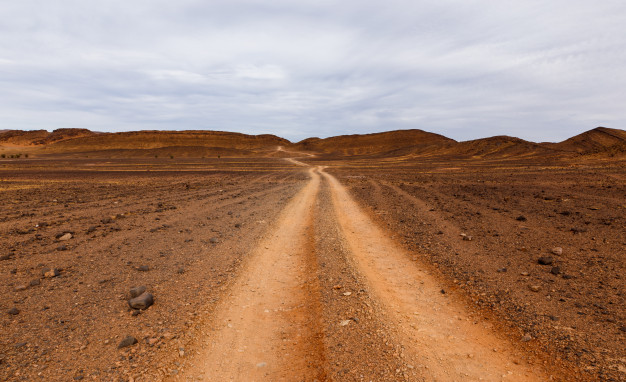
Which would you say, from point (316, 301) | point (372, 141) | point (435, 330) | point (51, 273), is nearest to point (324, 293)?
point (316, 301)

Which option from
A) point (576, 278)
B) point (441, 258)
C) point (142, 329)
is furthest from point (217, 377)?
point (576, 278)

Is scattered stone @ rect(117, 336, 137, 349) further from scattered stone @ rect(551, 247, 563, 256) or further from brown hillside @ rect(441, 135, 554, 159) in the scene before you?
brown hillside @ rect(441, 135, 554, 159)

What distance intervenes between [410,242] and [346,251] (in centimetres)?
197

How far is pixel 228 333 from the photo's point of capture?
4367 millimetres

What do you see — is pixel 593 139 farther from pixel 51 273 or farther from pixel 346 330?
pixel 51 273

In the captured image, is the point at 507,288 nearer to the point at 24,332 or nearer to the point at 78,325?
the point at 78,325

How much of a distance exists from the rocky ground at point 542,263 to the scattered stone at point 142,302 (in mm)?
5088

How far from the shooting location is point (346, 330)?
4.37m

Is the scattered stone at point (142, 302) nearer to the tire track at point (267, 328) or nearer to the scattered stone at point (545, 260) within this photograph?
the tire track at point (267, 328)

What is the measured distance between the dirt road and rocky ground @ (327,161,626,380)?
21.1 inches

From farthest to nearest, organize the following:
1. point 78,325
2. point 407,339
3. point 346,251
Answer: point 346,251 < point 78,325 < point 407,339

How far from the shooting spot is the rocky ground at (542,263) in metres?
4.09

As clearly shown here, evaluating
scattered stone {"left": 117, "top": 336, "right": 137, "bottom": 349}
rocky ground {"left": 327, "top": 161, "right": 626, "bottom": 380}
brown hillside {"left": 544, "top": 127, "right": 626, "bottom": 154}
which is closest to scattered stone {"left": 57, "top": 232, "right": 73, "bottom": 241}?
scattered stone {"left": 117, "top": 336, "right": 137, "bottom": 349}

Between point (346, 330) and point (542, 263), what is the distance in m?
4.71
